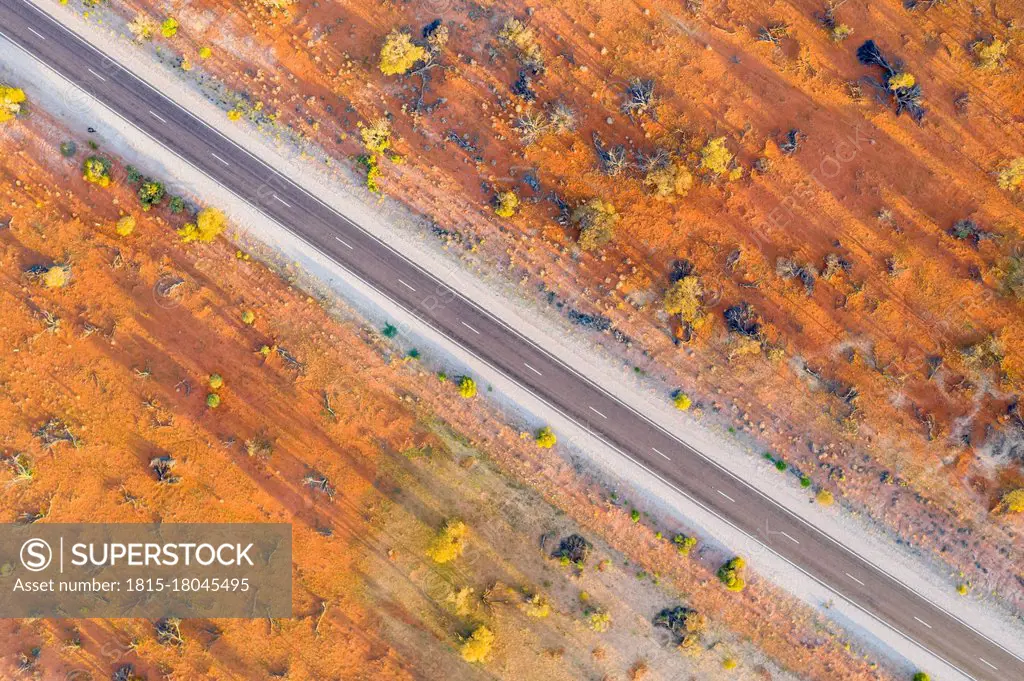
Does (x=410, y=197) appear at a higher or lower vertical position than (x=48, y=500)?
higher

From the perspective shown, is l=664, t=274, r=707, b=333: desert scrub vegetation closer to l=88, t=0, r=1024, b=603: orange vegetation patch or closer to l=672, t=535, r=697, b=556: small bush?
l=88, t=0, r=1024, b=603: orange vegetation patch

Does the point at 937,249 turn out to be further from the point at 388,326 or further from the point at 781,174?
the point at 388,326

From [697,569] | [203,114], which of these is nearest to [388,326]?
[203,114]

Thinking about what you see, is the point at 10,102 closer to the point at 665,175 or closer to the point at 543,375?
the point at 543,375

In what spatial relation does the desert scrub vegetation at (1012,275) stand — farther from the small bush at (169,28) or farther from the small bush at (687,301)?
the small bush at (169,28)

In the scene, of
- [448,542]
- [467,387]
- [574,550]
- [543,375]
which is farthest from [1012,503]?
[448,542]

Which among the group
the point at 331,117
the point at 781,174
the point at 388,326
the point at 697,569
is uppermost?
the point at 781,174
